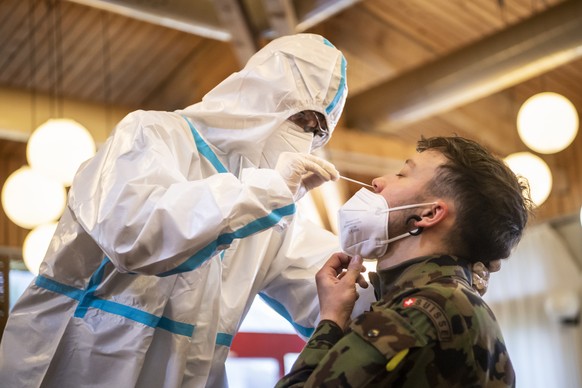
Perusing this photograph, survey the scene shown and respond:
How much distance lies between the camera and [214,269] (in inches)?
102

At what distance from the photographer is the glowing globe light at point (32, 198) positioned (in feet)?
20.2

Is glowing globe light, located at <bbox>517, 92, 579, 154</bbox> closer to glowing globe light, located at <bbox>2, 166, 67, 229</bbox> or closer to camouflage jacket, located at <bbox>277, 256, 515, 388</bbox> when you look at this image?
glowing globe light, located at <bbox>2, 166, 67, 229</bbox>

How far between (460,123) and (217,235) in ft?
25.4

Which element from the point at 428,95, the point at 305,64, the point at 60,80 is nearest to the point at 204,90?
the point at 60,80

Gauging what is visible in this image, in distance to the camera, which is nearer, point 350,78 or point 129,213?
Result: point 129,213

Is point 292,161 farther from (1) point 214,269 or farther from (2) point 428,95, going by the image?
(2) point 428,95

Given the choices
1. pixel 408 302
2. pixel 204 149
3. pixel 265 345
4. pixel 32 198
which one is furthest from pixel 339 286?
pixel 265 345

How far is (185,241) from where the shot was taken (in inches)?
84.4

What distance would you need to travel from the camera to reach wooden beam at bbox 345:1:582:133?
656cm

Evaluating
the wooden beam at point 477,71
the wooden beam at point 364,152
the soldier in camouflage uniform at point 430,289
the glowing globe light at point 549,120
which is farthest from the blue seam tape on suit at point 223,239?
the wooden beam at point 364,152

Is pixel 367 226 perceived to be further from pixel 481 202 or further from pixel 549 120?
pixel 549 120

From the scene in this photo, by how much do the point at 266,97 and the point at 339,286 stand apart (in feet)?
2.18

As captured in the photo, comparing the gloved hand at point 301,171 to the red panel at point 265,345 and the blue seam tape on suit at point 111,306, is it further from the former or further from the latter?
the red panel at point 265,345

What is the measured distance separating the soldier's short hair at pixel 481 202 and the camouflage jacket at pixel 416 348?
0.62ft
